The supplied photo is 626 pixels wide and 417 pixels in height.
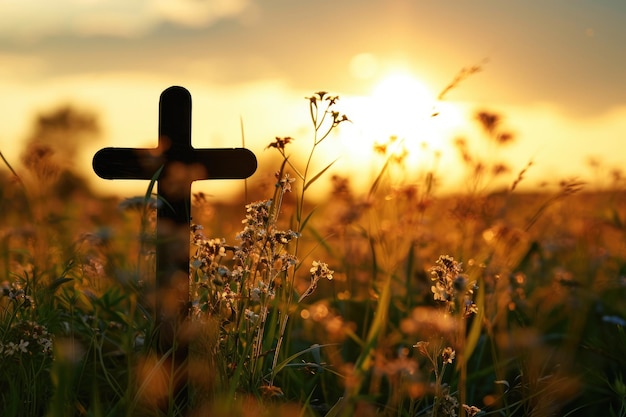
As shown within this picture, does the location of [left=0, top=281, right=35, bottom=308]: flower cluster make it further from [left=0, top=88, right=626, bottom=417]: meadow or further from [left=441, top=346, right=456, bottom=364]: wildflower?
[left=441, top=346, right=456, bottom=364]: wildflower

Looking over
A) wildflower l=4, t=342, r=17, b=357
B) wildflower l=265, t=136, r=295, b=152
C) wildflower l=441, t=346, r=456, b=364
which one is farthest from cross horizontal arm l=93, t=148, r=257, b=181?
wildflower l=441, t=346, r=456, b=364

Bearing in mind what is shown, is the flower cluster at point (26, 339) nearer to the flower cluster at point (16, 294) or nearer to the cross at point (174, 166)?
the flower cluster at point (16, 294)

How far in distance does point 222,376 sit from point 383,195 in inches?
68.1

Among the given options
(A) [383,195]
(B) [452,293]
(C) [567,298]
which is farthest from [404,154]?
(C) [567,298]

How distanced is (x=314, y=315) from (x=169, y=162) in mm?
1027

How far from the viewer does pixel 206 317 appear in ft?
9.84

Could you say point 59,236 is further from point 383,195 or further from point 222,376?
point 383,195

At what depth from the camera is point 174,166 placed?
363 centimetres

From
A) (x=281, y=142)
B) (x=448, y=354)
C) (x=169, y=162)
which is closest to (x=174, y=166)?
(x=169, y=162)

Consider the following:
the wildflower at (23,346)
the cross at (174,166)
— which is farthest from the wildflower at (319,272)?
the wildflower at (23,346)

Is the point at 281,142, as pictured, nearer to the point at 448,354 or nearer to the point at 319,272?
the point at 319,272

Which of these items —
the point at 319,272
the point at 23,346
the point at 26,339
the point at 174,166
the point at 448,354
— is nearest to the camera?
the point at 448,354

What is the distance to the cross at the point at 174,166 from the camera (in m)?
3.47

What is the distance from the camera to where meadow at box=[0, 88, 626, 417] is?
2715mm
